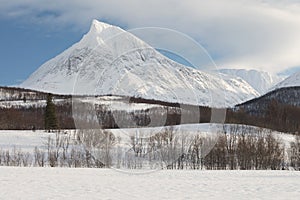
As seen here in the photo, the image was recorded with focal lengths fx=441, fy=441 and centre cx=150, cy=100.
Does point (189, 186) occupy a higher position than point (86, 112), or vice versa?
point (86, 112)

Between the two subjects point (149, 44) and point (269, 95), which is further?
point (269, 95)

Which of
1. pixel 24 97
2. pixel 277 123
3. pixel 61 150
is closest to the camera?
pixel 61 150

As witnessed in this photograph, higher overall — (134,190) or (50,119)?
(50,119)

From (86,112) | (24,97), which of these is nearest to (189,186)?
(86,112)

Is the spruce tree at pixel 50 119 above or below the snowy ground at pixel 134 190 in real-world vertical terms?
above

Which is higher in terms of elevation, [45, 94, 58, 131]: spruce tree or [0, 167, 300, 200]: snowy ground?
[45, 94, 58, 131]: spruce tree

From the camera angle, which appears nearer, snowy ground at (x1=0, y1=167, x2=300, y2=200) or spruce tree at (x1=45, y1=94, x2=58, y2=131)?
snowy ground at (x1=0, y1=167, x2=300, y2=200)

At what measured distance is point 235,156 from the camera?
179 ft

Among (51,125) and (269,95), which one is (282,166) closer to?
(51,125)

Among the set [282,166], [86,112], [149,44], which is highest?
[149,44]

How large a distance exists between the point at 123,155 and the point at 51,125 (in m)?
21.3

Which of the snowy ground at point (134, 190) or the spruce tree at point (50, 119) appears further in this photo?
the spruce tree at point (50, 119)

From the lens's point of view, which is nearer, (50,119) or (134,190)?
(134,190)

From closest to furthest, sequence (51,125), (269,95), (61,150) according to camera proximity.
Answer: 1. (61,150)
2. (51,125)
3. (269,95)
